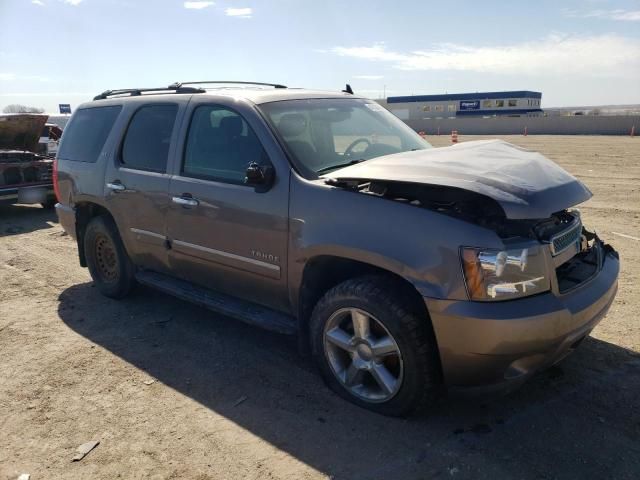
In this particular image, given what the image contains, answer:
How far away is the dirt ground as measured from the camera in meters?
2.75

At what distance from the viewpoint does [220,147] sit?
3883 mm

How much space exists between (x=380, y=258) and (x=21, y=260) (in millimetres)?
5621

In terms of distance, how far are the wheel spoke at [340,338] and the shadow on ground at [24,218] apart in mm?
7042

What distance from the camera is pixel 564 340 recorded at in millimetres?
2793

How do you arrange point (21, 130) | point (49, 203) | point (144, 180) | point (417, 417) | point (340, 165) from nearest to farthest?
1. point (417, 417)
2. point (340, 165)
3. point (144, 180)
4. point (49, 203)
5. point (21, 130)

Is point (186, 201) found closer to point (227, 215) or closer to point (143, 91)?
point (227, 215)

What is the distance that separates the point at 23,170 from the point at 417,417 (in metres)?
9.00

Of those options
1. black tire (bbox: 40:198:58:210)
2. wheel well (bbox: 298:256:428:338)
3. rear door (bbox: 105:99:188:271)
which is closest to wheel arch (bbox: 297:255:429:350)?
wheel well (bbox: 298:256:428:338)

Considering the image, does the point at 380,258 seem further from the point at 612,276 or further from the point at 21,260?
the point at 21,260

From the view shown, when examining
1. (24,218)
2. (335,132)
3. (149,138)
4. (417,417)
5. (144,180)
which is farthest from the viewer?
(24,218)

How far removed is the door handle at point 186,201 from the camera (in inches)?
153

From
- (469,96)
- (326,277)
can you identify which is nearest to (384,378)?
(326,277)

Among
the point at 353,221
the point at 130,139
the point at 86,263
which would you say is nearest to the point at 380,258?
the point at 353,221

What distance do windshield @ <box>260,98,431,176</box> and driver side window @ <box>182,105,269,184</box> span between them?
218 mm
